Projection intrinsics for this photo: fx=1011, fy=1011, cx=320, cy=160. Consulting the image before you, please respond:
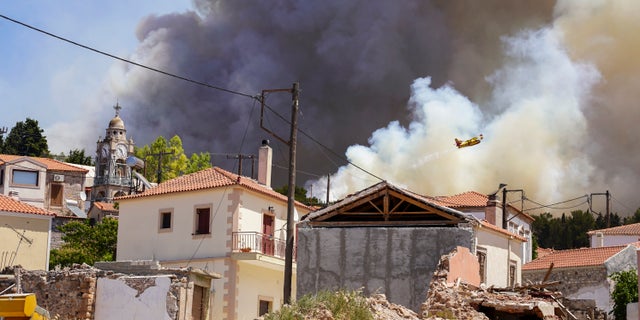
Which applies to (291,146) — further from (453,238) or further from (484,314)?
(484,314)

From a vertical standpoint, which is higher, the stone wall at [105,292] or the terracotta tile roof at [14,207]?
the terracotta tile roof at [14,207]

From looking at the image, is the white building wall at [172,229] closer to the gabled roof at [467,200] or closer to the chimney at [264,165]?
the chimney at [264,165]

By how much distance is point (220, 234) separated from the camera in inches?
1645

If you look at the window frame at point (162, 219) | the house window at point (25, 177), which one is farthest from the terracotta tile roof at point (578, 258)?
the house window at point (25, 177)

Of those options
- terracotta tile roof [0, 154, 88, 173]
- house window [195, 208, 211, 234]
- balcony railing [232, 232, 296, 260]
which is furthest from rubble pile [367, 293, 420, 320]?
terracotta tile roof [0, 154, 88, 173]

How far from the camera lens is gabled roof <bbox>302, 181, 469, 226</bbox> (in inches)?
1211

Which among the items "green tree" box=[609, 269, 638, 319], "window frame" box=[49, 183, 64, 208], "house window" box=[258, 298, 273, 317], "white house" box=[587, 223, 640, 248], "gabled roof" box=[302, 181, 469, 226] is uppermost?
"window frame" box=[49, 183, 64, 208]

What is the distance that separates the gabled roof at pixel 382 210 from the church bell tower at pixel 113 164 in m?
76.3

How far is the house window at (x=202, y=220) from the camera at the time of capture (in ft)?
139

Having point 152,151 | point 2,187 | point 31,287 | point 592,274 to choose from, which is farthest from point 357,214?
point 152,151

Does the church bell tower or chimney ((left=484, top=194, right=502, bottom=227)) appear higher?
the church bell tower

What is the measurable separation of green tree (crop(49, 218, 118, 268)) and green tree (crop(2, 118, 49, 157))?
48.0 m

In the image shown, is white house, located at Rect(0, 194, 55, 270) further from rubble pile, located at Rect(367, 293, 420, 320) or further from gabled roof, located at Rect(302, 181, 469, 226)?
rubble pile, located at Rect(367, 293, 420, 320)

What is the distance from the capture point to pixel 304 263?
3125 cm
